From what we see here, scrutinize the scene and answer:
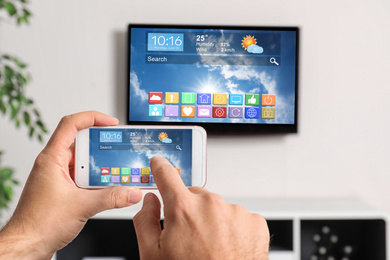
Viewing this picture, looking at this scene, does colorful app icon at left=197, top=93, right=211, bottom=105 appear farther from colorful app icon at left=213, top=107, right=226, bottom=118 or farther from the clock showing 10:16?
the clock showing 10:16

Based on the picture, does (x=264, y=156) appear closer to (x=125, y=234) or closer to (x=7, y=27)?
(x=125, y=234)

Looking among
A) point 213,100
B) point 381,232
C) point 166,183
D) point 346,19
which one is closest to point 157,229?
point 166,183

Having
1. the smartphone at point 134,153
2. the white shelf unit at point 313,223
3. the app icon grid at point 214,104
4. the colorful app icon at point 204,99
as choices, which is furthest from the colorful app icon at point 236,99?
the smartphone at point 134,153

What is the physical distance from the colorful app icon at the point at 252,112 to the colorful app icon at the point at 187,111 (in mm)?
262

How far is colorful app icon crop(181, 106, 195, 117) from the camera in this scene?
1.82m

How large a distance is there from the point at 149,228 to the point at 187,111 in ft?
4.31

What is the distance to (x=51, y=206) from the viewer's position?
76cm

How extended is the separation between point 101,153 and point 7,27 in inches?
51.3

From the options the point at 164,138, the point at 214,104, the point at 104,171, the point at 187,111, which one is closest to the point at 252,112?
the point at 214,104

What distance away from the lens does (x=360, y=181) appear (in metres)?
1.94

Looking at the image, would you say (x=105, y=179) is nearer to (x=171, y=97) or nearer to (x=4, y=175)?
(x=4, y=175)

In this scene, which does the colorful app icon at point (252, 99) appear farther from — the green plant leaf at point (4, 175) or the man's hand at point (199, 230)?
the man's hand at point (199, 230)

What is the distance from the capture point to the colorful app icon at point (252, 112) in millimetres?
1833

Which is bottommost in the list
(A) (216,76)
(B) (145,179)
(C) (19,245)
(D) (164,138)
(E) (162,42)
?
(C) (19,245)
